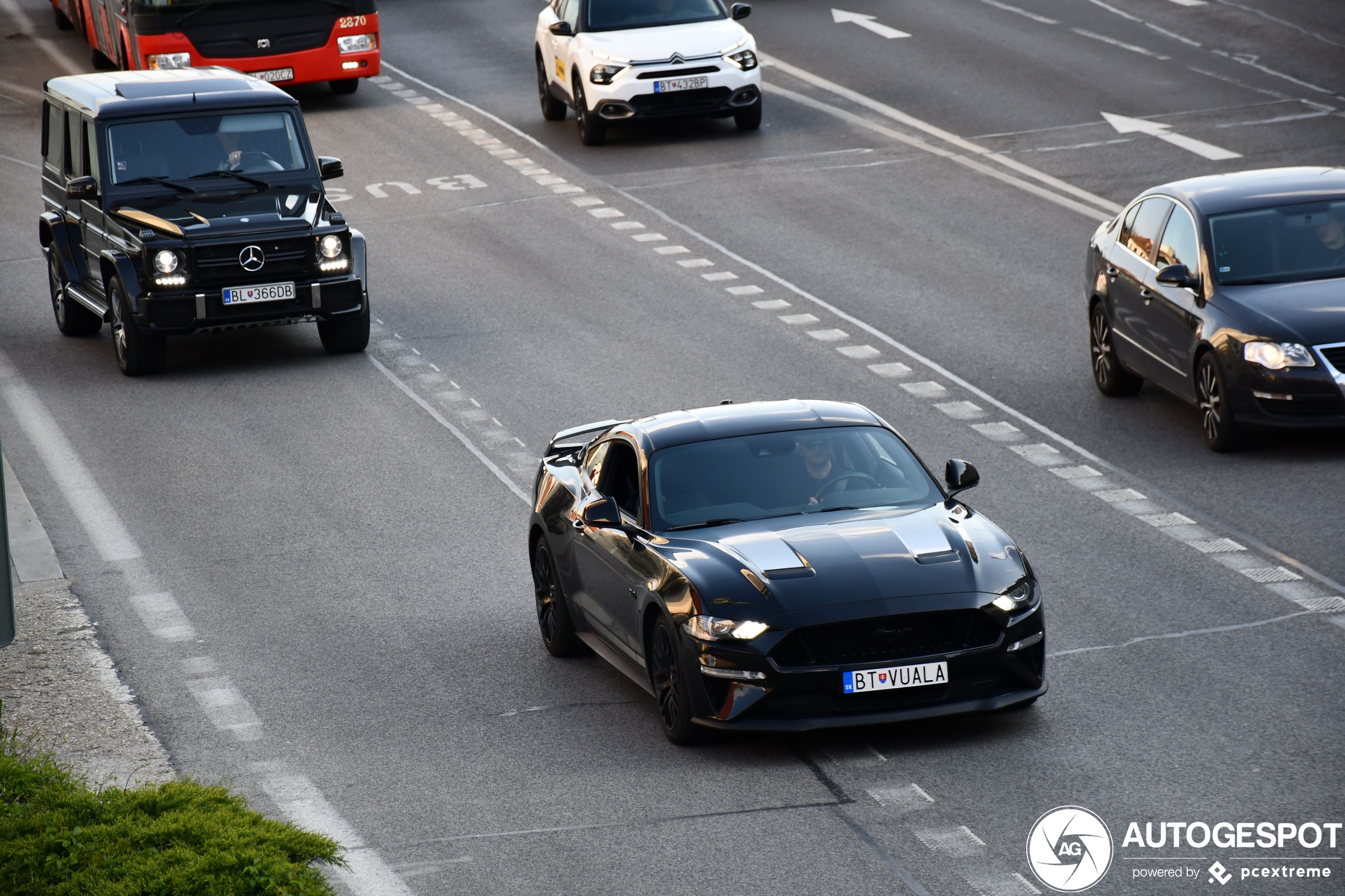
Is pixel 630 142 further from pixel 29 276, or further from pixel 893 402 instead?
pixel 893 402

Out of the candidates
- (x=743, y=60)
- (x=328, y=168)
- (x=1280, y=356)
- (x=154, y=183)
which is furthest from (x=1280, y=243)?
(x=743, y=60)

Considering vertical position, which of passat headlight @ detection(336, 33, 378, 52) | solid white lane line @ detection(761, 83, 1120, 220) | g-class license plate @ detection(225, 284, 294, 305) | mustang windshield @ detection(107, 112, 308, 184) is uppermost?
mustang windshield @ detection(107, 112, 308, 184)

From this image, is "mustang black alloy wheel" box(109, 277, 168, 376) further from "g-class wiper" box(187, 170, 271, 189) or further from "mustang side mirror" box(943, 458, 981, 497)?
"mustang side mirror" box(943, 458, 981, 497)

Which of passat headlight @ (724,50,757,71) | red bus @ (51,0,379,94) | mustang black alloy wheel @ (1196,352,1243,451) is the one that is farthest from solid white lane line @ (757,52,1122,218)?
mustang black alloy wheel @ (1196,352,1243,451)

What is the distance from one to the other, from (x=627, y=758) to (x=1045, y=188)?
1690 centimetres

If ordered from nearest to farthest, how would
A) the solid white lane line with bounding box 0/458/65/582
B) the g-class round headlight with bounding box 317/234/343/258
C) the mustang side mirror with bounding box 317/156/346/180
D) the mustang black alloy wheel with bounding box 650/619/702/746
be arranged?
the mustang black alloy wheel with bounding box 650/619/702/746
the solid white lane line with bounding box 0/458/65/582
the g-class round headlight with bounding box 317/234/343/258
the mustang side mirror with bounding box 317/156/346/180

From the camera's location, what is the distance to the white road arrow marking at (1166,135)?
26406 millimetres

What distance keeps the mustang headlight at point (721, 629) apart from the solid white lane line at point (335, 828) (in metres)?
1.75

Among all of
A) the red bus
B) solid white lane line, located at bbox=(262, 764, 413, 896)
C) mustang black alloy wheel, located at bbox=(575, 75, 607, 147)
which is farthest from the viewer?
the red bus

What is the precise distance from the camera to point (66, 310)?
2100 centimetres

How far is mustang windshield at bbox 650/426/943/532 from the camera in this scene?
1068 cm

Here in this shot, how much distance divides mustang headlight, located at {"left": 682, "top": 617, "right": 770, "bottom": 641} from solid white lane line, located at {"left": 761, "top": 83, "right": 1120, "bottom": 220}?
15.2 meters

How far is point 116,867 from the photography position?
827cm

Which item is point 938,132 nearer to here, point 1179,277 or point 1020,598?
point 1179,277
